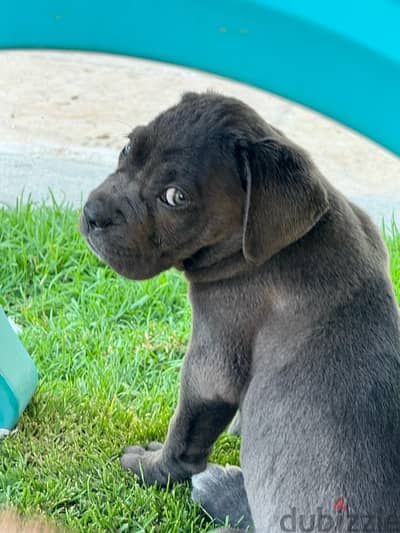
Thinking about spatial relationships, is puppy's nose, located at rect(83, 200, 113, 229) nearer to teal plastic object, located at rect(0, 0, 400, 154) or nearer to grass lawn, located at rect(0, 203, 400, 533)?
teal plastic object, located at rect(0, 0, 400, 154)

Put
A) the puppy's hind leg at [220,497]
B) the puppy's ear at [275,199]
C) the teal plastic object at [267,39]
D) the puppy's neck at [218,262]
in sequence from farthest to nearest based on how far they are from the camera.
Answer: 1. the puppy's hind leg at [220,497]
2. the puppy's neck at [218,262]
3. the puppy's ear at [275,199]
4. the teal plastic object at [267,39]

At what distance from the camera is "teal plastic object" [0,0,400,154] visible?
1363 millimetres

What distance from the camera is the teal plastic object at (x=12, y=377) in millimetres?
2859

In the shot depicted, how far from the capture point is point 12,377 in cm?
288

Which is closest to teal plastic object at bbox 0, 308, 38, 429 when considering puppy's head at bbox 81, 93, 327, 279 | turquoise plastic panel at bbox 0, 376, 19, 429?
turquoise plastic panel at bbox 0, 376, 19, 429

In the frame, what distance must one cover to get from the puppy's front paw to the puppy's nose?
0.87 m

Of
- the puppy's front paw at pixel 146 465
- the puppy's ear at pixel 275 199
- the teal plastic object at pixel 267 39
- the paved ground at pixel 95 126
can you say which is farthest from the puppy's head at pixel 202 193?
the paved ground at pixel 95 126

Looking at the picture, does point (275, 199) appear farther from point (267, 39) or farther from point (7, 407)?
point (7, 407)

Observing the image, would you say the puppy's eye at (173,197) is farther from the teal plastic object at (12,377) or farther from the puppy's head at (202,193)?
the teal plastic object at (12,377)

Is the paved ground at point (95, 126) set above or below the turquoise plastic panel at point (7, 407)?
below

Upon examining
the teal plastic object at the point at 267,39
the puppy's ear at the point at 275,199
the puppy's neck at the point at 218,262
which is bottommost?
the puppy's neck at the point at 218,262

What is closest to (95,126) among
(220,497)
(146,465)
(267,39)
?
(146,465)

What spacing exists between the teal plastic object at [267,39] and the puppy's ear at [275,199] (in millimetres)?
558

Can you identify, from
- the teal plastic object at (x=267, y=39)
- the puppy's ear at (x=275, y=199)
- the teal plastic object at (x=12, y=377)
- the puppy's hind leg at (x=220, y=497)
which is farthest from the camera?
the teal plastic object at (x=12, y=377)
